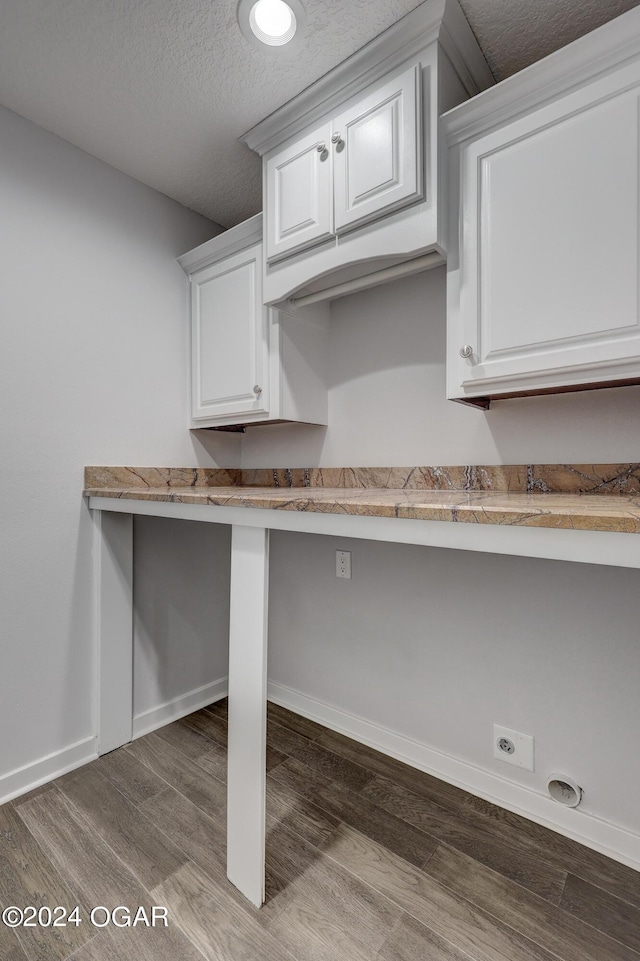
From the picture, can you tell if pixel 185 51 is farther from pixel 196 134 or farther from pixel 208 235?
pixel 208 235

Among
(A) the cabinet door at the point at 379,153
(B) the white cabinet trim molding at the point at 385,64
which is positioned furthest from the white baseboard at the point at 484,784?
(B) the white cabinet trim molding at the point at 385,64

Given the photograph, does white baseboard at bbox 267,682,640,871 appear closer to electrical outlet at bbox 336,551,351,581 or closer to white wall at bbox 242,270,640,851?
white wall at bbox 242,270,640,851

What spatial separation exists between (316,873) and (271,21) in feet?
7.46

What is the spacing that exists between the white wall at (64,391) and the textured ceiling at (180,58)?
0.20 m

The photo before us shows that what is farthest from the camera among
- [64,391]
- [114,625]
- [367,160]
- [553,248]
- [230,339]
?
[230,339]

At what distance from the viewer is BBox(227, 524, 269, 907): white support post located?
1.19m

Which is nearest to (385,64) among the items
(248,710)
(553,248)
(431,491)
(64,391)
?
(553,248)

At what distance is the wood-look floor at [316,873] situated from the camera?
1090 millimetres

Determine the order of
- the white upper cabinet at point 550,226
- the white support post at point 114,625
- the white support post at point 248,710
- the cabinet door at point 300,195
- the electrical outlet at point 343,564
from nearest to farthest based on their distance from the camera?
the white upper cabinet at point 550,226
the white support post at point 248,710
the cabinet door at point 300,195
the white support post at point 114,625
the electrical outlet at point 343,564

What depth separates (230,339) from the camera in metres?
1.96

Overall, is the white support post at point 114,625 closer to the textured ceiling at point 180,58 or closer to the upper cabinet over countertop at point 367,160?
the upper cabinet over countertop at point 367,160

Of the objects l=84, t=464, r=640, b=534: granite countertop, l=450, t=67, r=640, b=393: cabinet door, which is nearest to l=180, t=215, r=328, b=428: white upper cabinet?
l=84, t=464, r=640, b=534: granite countertop

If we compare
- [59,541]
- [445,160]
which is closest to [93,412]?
[59,541]

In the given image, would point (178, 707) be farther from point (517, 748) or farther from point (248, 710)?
point (517, 748)
